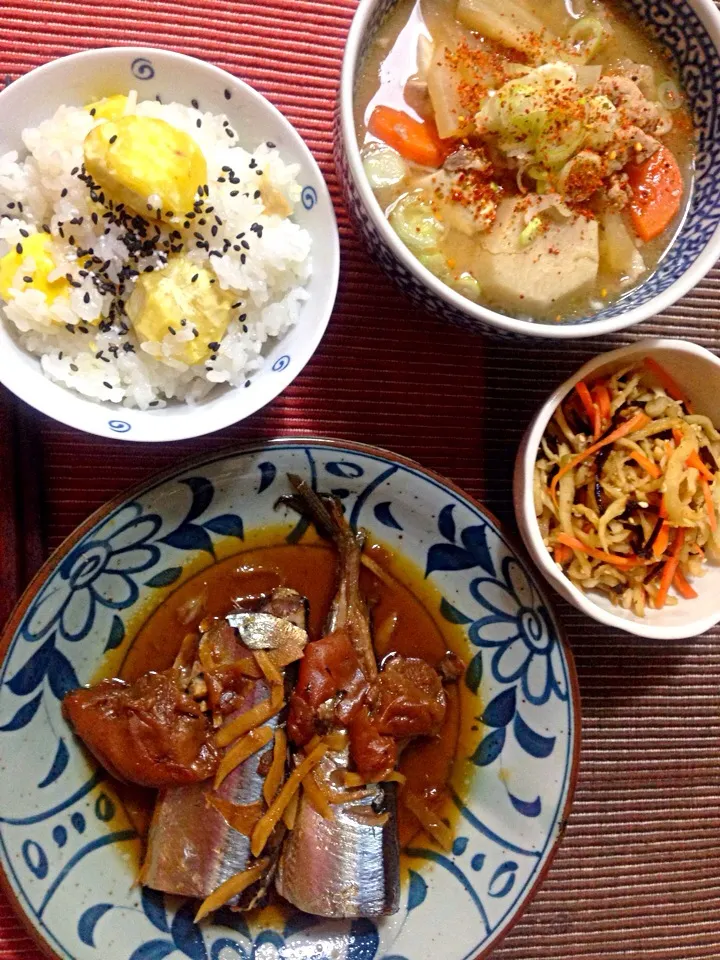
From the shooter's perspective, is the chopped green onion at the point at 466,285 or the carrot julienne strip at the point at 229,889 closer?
the chopped green onion at the point at 466,285

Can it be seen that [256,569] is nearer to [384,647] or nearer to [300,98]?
[384,647]

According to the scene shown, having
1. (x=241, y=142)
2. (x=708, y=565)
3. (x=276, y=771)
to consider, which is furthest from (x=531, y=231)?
(x=276, y=771)

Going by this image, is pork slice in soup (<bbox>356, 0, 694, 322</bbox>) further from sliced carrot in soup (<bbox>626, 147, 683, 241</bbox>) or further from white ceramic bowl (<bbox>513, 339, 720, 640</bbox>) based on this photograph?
white ceramic bowl (<bbox>513, 339, 720, 640</bbox>)

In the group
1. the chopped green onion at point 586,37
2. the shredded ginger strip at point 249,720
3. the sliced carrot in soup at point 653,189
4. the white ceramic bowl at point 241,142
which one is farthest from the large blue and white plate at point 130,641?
the chopped green onion at point 586,37

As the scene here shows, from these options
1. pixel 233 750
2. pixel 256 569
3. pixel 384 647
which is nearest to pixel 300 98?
pixel 256 569

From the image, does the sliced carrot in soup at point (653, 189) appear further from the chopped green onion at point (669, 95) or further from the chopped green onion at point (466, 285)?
the chopped green onion at point (466, 285)

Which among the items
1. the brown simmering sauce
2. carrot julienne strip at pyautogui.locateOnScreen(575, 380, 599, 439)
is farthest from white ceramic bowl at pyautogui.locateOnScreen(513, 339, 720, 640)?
the brown simmering sauce
